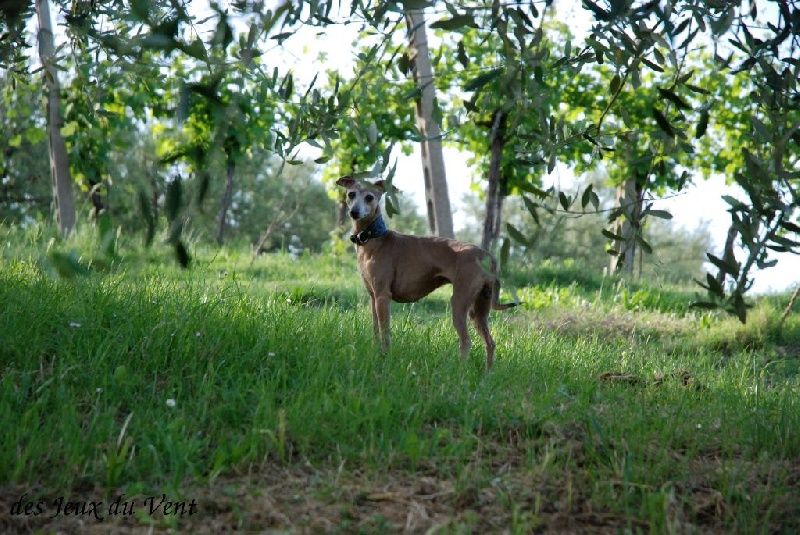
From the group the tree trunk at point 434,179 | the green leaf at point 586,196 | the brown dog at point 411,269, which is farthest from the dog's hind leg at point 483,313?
the tree trunk at point 434,179

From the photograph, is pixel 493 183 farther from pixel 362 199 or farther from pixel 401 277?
pixel 401 277

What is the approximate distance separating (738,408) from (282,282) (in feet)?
22.3

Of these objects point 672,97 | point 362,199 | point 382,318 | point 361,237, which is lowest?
point 382,318

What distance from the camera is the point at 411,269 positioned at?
244 inches

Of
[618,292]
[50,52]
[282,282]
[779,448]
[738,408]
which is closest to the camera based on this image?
[779,448]

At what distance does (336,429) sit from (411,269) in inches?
95.5

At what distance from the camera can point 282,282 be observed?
34.7 feet

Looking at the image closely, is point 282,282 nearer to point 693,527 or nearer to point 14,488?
point 14,488

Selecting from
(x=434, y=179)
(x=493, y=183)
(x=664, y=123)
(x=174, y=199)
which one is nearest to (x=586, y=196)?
(x=664, y=123)

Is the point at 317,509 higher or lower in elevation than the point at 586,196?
lower

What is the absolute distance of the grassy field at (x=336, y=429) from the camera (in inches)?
128

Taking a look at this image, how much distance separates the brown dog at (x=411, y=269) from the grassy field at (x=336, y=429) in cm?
27

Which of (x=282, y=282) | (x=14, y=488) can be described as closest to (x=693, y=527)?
(x=14, y=488)

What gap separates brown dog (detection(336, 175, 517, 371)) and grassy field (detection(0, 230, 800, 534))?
10.5 inches
